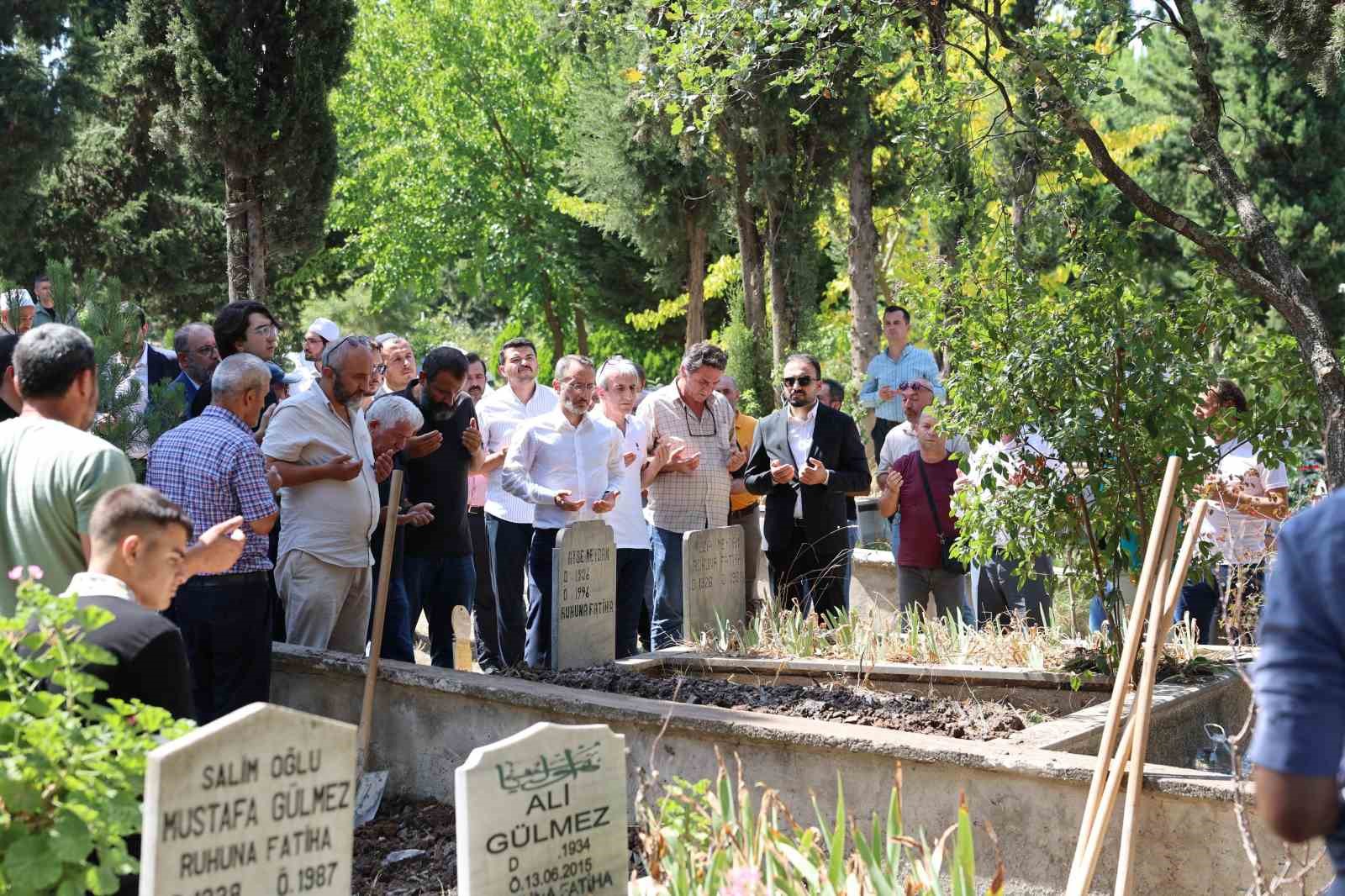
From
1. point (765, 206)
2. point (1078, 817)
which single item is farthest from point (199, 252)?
point (1078, 817)

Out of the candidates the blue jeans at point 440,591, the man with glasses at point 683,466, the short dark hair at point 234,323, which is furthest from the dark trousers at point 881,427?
the short dark hair at point 234,323

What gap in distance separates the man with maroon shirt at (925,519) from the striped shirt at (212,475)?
157 inches

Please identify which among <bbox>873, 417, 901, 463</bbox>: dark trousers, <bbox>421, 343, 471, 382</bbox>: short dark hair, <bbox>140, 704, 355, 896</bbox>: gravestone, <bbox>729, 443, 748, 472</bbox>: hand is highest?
<bbox>421, 343, 471, 382</bbox>: short dark hair

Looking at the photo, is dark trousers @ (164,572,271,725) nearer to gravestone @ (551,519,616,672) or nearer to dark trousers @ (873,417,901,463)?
gravestone @ (551,519,616,672)

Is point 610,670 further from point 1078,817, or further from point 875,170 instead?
point 875,170

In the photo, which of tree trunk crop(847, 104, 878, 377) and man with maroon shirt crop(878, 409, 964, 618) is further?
tree trunk crop(847, 104, 878, 377)

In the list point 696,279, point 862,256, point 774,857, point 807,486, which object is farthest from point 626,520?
point 696,279

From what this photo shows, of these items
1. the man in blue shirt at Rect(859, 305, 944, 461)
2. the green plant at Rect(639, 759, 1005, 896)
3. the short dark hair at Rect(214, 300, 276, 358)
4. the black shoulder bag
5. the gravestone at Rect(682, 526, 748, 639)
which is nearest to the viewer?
the green plant at Rect(639, 759, 1005, 896)

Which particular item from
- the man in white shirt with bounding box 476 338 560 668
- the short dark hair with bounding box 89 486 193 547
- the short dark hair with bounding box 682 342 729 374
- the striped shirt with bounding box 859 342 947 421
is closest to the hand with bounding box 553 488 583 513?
the man in white shirt with bounding box 476 338 560 668

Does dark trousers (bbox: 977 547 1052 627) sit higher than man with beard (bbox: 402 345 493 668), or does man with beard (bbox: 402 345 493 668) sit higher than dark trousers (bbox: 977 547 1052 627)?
man with beard (bbox: 402 345 493 668)

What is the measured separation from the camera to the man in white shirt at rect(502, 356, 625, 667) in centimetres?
785

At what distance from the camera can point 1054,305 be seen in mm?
6469

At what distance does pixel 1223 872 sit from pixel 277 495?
4951 mm

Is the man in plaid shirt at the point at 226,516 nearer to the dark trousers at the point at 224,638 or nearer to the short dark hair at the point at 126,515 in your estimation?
the dark trousers at the point at 224,638
